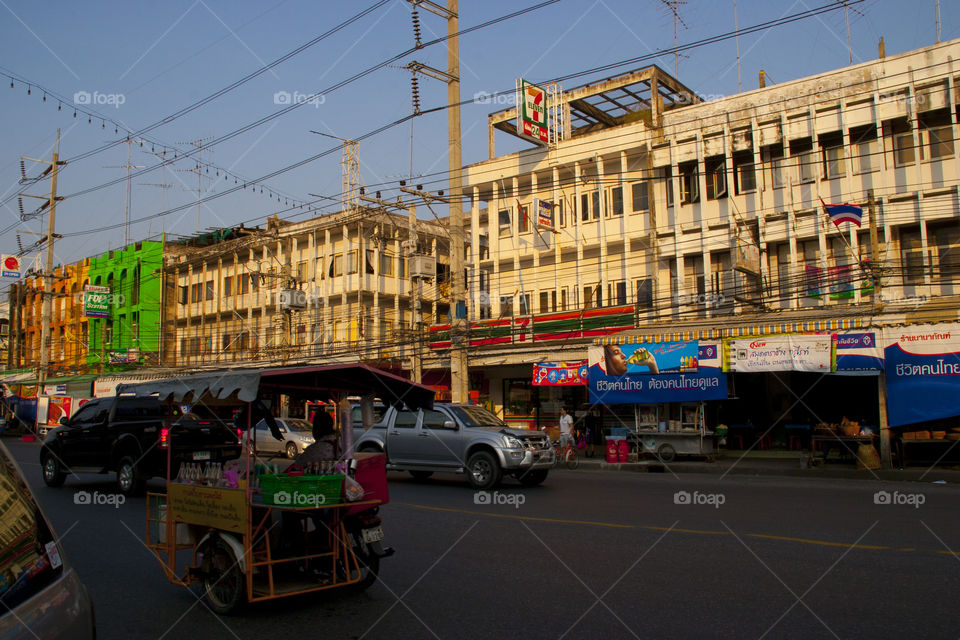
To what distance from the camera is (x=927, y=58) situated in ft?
70.0

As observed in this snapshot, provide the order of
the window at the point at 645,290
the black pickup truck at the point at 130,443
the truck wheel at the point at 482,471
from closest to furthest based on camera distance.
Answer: the black pickup truck at the point at 130,443, the truck wheel at the point at 482,471, the window at the point at 645,290

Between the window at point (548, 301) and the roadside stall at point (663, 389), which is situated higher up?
the window at point (548, 301)

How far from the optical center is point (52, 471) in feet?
51.3

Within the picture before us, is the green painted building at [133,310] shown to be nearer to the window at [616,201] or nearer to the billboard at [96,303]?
the billboard at [96,303]

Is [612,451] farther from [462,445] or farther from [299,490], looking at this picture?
[299,490]

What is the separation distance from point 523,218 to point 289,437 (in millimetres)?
12635

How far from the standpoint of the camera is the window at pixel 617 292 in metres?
26.9

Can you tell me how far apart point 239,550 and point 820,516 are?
8692 mm

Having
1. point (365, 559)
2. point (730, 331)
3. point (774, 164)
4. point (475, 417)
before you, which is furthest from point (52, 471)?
point (774, 164)

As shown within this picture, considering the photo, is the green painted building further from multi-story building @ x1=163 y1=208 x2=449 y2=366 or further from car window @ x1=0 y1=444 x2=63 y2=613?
car window @ x1=0 y1=444 x2=63 y2=613

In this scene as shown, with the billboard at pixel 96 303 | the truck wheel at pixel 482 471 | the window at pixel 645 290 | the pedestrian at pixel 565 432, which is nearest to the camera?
the truck wheel at pixel 482 471

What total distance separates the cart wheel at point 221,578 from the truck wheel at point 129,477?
27.9 ft

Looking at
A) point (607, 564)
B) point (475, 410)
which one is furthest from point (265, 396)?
point (475, 410)

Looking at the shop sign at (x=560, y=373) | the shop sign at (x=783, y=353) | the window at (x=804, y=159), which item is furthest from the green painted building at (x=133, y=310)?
the window at (x=804, y=159)
